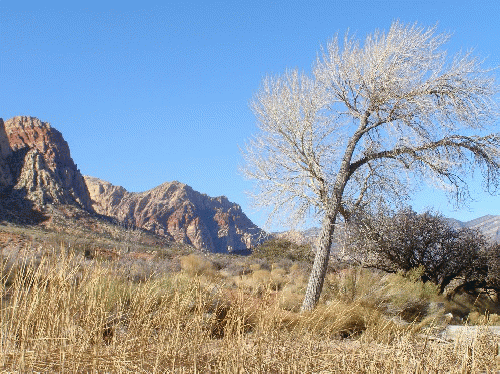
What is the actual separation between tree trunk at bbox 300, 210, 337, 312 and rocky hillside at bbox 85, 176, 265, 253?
96292 mm

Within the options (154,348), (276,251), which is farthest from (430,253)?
(154,348)

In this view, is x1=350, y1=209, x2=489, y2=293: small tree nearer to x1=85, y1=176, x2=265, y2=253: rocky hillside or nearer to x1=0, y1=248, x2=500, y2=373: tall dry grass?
Answer: x1=0, y1=248, x2=500, y2=373: tall dry grass

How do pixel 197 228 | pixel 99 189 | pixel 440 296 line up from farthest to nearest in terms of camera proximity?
pixel 99 189
pixel 197 228
pixel 440 296

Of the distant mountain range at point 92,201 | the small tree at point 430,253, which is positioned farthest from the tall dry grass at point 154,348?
the small tree at point 430,253

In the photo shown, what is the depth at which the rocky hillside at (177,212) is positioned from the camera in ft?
373

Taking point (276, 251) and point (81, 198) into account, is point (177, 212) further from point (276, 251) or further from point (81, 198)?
point (276, 251)

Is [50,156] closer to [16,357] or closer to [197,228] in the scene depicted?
[197,228]

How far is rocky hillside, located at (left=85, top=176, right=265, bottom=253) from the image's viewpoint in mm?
113562

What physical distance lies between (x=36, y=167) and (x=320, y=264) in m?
70.4

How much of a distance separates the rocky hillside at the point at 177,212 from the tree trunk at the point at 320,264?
96.3 metres

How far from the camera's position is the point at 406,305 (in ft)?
35.4

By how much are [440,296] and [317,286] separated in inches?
247

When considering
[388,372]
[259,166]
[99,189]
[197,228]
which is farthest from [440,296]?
[99,189]

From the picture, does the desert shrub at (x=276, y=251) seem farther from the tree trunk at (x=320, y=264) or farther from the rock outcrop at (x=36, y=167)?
the rock outcrop at (x=36, y=167)
